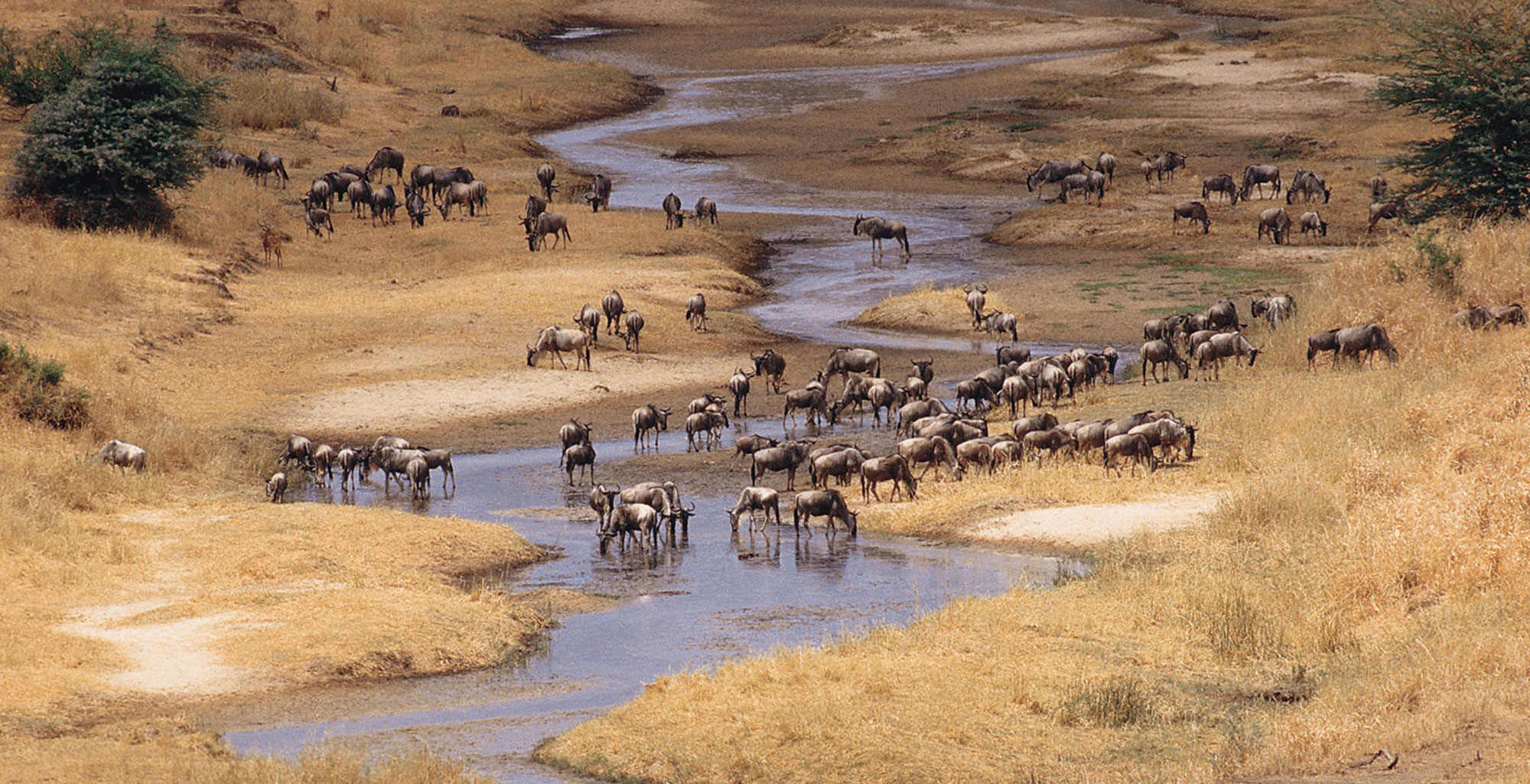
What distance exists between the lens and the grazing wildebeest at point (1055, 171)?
5619 cm

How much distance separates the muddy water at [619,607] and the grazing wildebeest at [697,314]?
10.3 meters

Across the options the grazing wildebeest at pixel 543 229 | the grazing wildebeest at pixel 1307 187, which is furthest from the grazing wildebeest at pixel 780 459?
the grazing wildebeest at pixel 1307 187

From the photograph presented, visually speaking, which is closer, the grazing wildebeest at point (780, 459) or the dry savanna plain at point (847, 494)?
the dry savanna plain at point (847, 494)

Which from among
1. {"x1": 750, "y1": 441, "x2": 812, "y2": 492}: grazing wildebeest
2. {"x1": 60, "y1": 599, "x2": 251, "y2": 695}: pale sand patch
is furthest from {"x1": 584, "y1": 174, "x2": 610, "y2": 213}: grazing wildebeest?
{"x1": 60, "y1": 599, "x2": 251, "y2": 695}: pale sand patch

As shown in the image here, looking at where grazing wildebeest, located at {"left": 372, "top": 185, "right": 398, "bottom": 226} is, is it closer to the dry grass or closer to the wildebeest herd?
the wildebeest herd

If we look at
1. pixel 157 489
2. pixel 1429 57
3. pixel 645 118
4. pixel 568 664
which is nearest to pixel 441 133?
pixel 645 118

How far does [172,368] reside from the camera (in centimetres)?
3312

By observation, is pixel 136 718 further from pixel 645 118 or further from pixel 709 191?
pixel 645 118

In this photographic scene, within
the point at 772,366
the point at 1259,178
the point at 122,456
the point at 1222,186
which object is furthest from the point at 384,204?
the point at 1259,178

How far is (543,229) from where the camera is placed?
4584 centimetres

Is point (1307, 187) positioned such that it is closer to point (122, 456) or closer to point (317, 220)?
point (317, 220)

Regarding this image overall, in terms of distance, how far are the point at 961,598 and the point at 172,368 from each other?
1950cm

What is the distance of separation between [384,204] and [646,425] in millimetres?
21080

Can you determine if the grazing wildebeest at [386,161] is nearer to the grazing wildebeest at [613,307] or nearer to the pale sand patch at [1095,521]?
the grazing wildebeest at [613,307]
